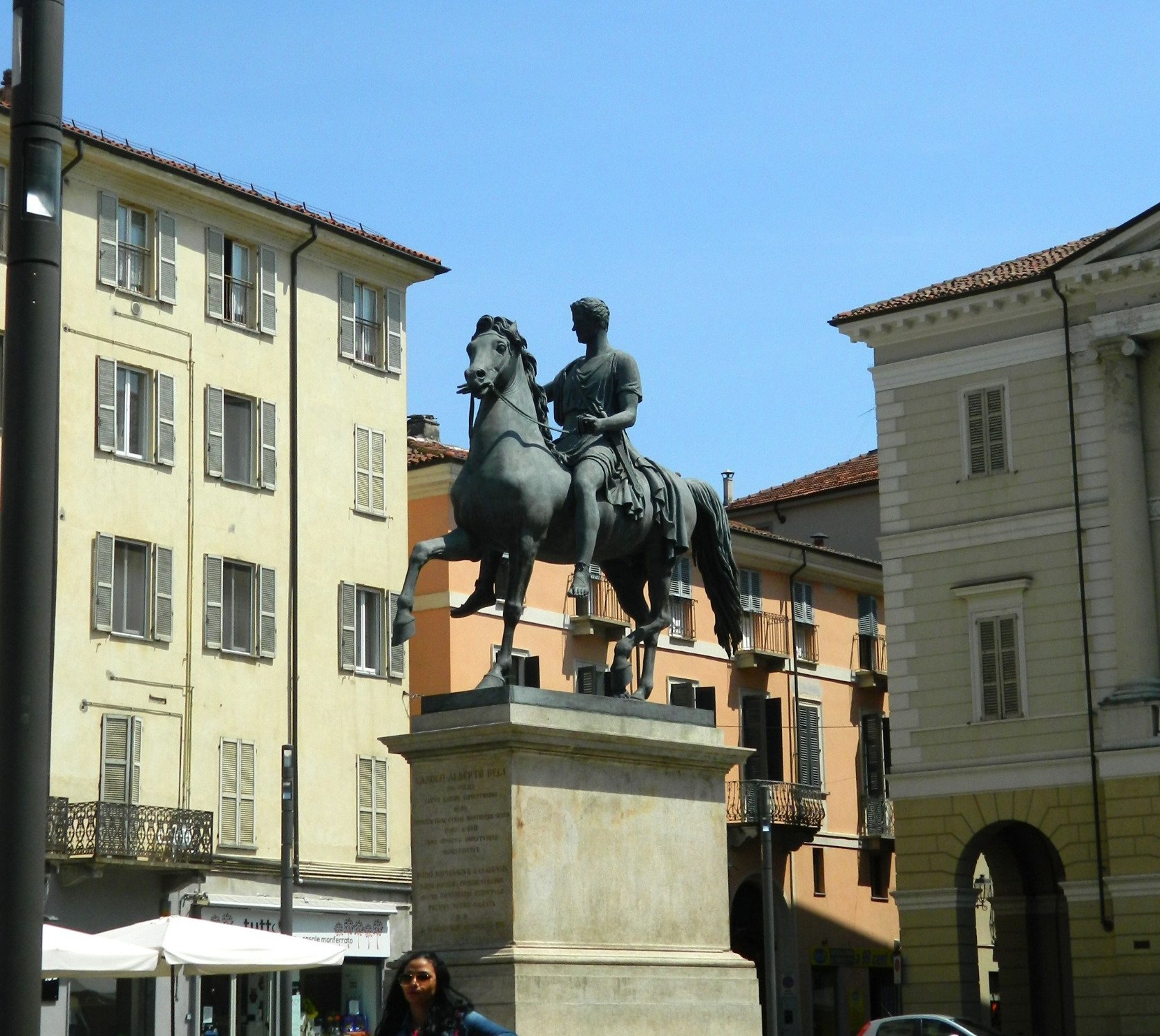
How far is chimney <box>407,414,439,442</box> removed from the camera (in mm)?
49188

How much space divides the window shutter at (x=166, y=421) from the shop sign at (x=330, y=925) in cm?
757

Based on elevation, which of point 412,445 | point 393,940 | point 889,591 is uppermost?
point 412,445

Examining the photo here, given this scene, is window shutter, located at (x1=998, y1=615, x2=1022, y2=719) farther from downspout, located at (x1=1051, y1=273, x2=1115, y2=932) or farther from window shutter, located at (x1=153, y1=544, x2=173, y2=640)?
window shutter, located at (x1=153, y1=544, x2=173, y2=640)

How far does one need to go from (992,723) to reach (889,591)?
3.25 meters

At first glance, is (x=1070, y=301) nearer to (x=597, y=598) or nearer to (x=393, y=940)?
(x=597, y=598)

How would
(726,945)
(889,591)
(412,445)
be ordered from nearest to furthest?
(726,945) < (889,591) < (412,445)

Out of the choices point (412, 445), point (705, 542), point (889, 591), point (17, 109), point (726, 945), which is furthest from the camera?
point (412, 445)

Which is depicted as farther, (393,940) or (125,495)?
(393,940)

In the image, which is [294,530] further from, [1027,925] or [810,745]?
[810,745]

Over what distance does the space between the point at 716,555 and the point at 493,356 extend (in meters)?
2.77

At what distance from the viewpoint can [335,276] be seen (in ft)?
134

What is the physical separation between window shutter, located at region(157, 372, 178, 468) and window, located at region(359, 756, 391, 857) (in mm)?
6664

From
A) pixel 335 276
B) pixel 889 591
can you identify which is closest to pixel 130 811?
pixel 335 276

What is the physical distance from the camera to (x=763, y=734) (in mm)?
49594
